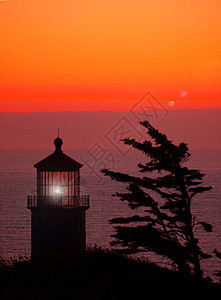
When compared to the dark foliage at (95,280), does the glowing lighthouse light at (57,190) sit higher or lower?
higher

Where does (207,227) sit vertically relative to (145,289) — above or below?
above

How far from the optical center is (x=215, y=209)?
84438 mm

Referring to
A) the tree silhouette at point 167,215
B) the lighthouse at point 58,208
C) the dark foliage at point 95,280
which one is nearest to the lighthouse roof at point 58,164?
the lighthouse at point 58,208

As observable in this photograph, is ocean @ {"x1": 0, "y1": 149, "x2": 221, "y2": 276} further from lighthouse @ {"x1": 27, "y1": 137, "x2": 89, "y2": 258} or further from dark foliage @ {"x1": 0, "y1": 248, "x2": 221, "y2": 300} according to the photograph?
dark foliage @ {"x1": 0, "y1": 248, "x2": 221, "y2": 300}

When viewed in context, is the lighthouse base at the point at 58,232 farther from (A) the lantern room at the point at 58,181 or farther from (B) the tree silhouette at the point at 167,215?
(B) the tree silhouette at the point at 167,215

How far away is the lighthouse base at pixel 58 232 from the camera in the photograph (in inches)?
834

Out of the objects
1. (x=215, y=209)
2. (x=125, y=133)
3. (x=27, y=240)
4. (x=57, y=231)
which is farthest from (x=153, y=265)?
(x=125, y=133)

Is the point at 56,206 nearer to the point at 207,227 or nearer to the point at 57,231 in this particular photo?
the point at 57,231

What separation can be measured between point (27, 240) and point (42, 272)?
153 feet

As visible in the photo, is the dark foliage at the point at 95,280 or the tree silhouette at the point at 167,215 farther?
the tree silhouette at the point at 167,215

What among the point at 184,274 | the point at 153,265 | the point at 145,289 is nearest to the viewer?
the point at 145,289

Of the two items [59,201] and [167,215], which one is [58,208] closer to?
[59,201]

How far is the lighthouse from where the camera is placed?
2120cm

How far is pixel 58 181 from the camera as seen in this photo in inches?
862
